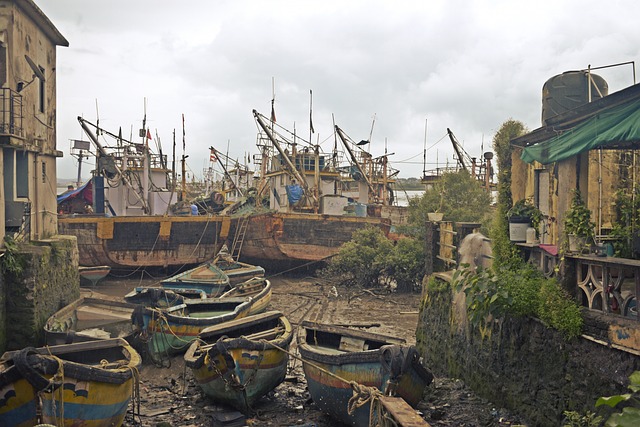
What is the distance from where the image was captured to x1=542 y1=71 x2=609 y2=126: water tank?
383 inches

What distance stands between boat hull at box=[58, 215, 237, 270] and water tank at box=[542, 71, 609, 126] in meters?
18.3

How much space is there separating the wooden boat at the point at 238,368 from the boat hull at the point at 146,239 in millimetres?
15209

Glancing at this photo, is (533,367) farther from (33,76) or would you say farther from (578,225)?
(33,76)

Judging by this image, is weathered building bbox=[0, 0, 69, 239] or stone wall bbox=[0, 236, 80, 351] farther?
weathered building bbox=[0, 0, 69, 239]

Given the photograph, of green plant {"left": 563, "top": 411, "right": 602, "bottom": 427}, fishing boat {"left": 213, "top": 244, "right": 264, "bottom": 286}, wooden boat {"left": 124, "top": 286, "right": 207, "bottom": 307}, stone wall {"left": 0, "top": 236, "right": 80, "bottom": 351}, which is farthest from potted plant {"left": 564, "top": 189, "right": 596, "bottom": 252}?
fishing boat {"left": 213, "top": 244, "right": 264, "bottom": 286}

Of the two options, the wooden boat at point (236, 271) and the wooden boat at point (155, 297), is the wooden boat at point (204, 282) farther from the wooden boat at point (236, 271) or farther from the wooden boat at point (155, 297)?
the wooden boat at point (155, 297)

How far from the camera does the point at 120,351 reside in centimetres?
979

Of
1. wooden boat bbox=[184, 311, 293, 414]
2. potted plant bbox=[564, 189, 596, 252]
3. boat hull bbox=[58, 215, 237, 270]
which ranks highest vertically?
potted plant bbox=[564, 189, 596, 252]

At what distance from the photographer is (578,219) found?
24.8ft

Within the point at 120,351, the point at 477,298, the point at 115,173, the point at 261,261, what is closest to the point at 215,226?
the point at 261,261

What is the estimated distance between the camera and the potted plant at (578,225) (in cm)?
738

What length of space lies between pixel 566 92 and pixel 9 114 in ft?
39.9

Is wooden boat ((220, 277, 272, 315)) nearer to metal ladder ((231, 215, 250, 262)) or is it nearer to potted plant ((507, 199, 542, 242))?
metal ladder ((231, 215, 250, 262))

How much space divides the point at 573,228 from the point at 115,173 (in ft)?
81.0
